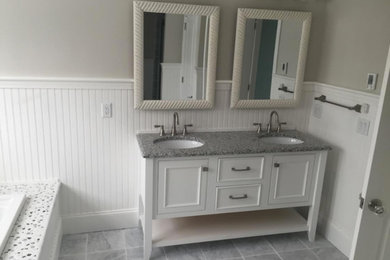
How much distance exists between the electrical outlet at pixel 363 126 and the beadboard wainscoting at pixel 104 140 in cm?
4

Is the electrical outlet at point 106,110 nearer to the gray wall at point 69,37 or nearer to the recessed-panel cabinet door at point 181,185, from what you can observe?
the gray wall at point 69,37

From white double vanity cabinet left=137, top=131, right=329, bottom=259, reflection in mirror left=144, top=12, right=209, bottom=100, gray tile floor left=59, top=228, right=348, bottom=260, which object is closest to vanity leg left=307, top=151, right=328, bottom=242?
white double vanity cabinet left=137, top=131, right=329, bottom=259

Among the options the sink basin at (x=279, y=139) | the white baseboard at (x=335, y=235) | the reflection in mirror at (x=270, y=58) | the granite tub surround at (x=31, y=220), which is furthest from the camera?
the sink basin at (x=279, y=139)

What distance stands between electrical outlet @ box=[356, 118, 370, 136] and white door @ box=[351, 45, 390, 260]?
1.12 m

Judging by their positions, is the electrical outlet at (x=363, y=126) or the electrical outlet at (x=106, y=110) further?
the electrical outlet at (x=106, y=110)

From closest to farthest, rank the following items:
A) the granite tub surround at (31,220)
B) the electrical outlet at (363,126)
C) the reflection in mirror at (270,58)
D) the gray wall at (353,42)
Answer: the granite tub surround at (31,220)
the gray wall at (353,42)
the electrical outlet at (363,126)
the reflection in mirror at (270,58)

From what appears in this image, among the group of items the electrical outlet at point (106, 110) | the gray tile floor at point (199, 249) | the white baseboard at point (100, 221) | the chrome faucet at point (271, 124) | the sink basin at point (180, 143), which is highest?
the electrical outlet at point (106, 110)

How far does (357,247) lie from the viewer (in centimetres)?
150

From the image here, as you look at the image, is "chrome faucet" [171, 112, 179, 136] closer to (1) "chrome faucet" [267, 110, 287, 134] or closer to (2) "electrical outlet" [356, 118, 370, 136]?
(1) "chrome faucet" [267, 110, 287, 134]

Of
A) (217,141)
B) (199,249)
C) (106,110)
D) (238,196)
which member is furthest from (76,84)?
(199,249)

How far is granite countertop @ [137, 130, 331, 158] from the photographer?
2.43m

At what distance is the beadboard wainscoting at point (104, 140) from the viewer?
256 centimetres

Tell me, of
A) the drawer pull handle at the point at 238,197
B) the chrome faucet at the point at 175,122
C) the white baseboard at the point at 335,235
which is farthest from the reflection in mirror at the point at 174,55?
the white baseboard at the point at 335,235

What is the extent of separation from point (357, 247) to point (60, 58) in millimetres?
2215
